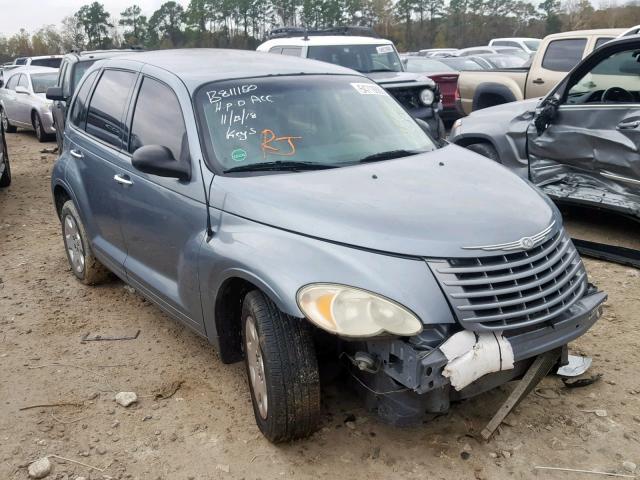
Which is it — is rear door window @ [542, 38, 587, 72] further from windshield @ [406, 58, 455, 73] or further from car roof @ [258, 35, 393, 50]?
windshield @ [406, 58, 455, 73]

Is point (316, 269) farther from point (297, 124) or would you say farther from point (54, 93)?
point (54, 93)

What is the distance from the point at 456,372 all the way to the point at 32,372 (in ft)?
8.72

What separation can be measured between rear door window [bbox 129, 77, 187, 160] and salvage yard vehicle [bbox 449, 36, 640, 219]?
145 inches

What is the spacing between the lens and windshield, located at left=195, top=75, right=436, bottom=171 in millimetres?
3488

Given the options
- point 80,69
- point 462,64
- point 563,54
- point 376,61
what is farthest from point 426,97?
point 462,64

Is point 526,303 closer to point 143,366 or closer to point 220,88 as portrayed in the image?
point 220,88

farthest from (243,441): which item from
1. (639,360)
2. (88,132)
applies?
(88,132)

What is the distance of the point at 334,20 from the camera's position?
52.0 meters

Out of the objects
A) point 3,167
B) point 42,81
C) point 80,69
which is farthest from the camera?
point 42,81

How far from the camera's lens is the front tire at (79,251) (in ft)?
16.7

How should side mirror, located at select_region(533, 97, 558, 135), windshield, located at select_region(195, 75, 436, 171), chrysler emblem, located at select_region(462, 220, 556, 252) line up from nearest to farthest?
chrysler emblem, located at select_region(462, 220, 556, 252)
windshield, located at select_region(195, 75, 436, 171)
side mirror, located at select_region(533, 97, 558, 135)

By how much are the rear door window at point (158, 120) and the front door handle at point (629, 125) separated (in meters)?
3.76

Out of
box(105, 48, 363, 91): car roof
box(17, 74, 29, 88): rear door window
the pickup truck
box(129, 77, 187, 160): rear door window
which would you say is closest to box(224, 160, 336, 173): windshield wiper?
box(129, 77, 187, 160): rear door window

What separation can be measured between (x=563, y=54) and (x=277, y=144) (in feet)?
24.7
